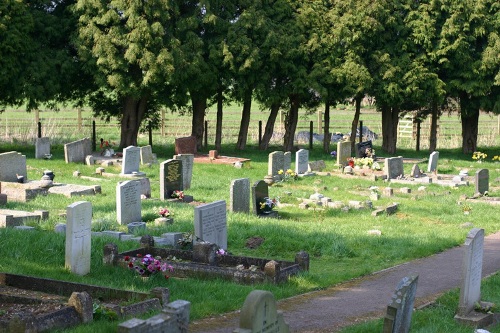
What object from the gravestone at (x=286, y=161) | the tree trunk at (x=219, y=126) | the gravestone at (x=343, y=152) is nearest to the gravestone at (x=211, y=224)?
the gravestone at (x=286, y=161)

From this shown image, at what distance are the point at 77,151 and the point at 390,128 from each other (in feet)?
50.3

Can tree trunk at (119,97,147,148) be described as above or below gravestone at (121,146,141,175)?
above

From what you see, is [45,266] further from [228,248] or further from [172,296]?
[228,248]

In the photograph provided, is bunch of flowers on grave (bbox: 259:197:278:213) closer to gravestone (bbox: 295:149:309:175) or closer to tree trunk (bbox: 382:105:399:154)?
gravestone (bbox: 295:149:309:175)

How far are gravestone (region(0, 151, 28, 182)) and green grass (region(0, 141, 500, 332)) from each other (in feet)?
7.40

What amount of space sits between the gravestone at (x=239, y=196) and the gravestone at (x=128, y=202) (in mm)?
2603

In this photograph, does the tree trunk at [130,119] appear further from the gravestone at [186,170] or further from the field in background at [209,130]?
the gravestone at [186,170]

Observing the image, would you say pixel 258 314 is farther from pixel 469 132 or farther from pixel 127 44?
pixel 469 132

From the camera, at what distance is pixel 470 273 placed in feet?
38.7

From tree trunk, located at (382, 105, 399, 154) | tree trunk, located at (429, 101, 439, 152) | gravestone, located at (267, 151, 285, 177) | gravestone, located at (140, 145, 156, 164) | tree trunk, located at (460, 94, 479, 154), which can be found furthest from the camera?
tree trunk, located at (460, 94, 479, 154)

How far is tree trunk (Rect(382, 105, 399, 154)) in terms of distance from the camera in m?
39.6

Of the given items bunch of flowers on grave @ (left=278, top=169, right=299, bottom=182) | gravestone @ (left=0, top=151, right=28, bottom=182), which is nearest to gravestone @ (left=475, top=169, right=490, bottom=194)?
bunch of flowers on grave @ (left=278, top=169, right=299, bottom=182)

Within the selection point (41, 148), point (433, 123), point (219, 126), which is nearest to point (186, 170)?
point (41, 148)

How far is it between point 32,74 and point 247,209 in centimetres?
1521
